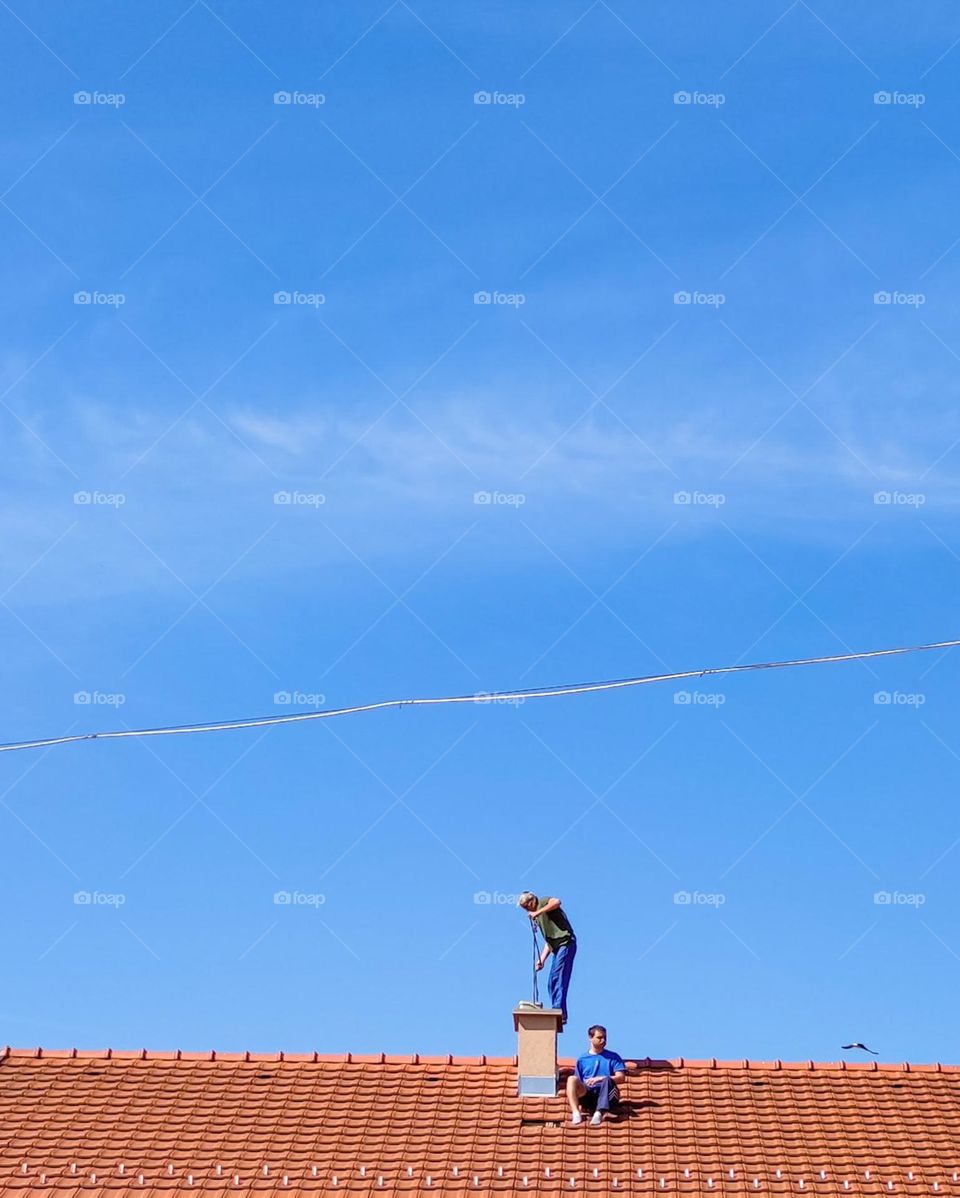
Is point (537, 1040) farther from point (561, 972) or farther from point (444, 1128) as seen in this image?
point (444, 1128)

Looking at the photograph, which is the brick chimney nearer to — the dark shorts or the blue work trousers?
the blue work trousers

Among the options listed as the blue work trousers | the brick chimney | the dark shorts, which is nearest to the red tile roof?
the dark shorts

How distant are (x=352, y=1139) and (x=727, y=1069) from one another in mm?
4657

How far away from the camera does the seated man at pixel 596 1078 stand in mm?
17609

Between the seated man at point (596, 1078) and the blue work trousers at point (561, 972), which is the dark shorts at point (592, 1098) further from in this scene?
the blue work trousers at point (561, 972)

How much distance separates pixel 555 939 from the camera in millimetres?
19000

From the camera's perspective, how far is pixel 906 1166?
648 inches

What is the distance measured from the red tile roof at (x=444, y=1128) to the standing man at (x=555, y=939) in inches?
44.2

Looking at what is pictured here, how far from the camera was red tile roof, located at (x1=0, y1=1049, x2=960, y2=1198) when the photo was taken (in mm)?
16141

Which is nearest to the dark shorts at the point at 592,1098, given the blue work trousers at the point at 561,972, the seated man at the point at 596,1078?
the seated man at the point at 596,1078

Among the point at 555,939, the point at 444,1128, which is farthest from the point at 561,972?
the point at 444,1128

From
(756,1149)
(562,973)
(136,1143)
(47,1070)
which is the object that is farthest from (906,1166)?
(47,1070)

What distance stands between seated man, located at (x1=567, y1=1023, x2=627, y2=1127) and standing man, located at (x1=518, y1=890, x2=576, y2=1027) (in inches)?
30.9

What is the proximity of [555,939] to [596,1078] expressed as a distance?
1.75 m
